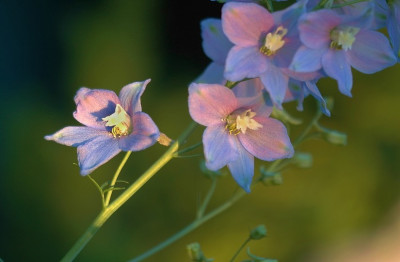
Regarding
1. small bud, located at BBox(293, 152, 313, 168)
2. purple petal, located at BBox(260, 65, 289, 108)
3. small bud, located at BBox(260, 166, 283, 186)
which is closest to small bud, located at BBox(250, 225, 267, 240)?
small bud, located at BBox(260, 166, 283, 186)

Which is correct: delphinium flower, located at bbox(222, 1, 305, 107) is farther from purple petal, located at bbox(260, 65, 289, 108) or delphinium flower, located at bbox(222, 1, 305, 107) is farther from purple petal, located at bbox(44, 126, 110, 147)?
purple petal, located at bbox(44, 126, 110, 147)

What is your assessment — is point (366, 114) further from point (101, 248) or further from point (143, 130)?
point (143, 130)

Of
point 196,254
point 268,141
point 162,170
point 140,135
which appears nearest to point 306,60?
point 268,141

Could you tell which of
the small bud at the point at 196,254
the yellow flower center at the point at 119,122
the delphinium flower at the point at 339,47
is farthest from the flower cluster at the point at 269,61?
the small bud at the point at 196,254

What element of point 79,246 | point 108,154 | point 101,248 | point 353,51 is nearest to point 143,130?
point 108,154

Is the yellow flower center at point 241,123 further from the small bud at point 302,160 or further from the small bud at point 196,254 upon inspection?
the small bud at point 302,160
